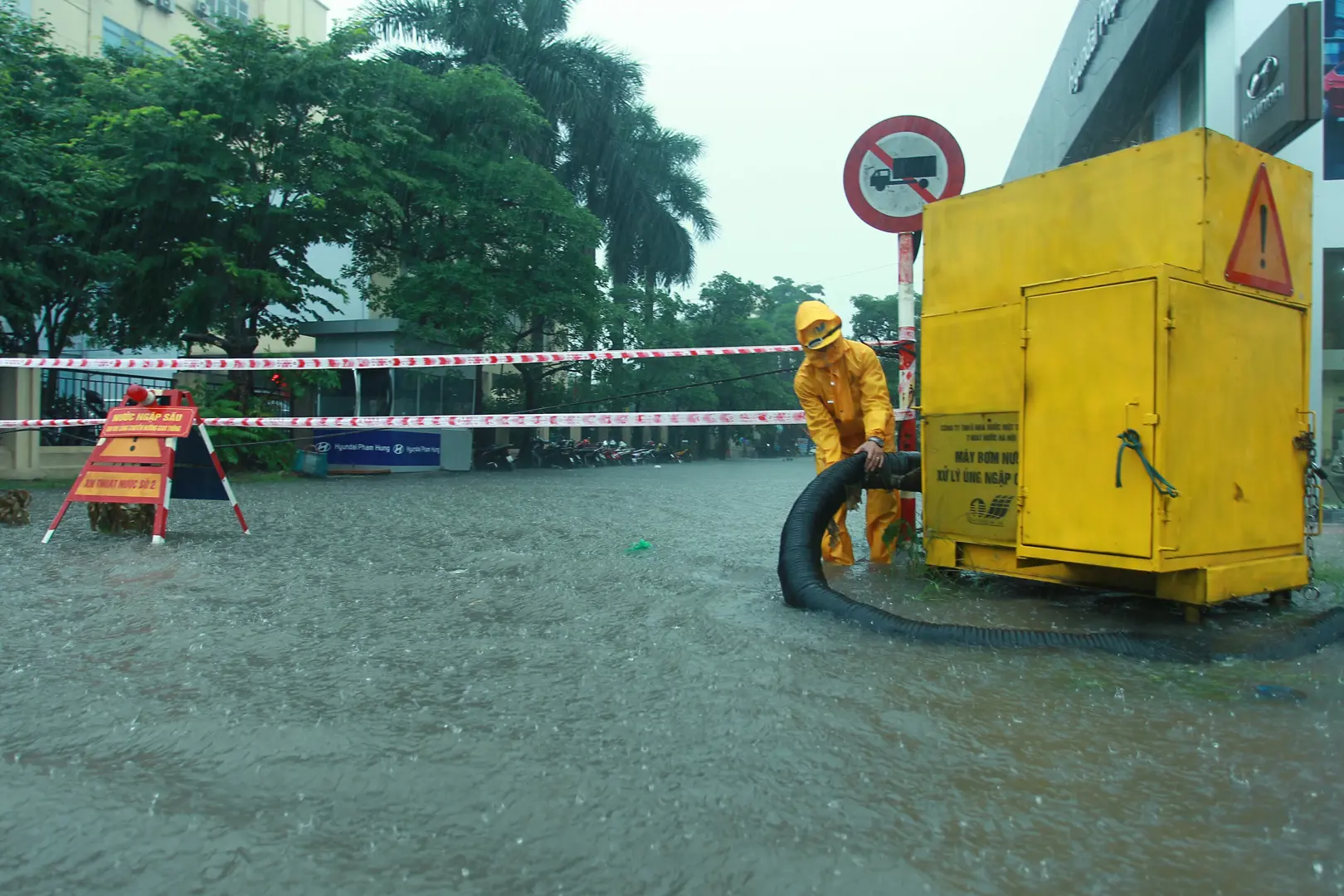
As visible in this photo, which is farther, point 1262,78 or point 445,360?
point 1262,78

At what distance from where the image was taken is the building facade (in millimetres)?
9258

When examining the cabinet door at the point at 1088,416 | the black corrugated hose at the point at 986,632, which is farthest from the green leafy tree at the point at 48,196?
the cabinet door at the point at 1088,416

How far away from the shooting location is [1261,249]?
4391 millimetres

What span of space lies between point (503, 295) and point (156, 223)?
Answer: 7.76 m

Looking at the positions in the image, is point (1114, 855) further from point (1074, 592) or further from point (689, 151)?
point (689, 151)

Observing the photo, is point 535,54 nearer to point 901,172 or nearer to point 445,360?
point 445,360

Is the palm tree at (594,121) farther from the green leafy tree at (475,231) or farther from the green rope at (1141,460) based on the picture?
the green rope at (1141,460)

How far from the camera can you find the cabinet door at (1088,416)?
3.95 m

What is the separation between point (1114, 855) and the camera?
6.92ft

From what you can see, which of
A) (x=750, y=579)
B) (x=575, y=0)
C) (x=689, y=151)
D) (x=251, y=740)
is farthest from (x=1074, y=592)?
(x=689, y=151)

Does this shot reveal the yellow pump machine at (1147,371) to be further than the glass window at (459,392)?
No

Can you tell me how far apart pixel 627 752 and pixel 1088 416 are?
8.24 feet

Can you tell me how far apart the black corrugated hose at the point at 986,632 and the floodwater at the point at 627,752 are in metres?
0.12

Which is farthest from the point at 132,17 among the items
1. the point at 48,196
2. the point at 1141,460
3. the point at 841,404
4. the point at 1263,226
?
the point at 1141,460
